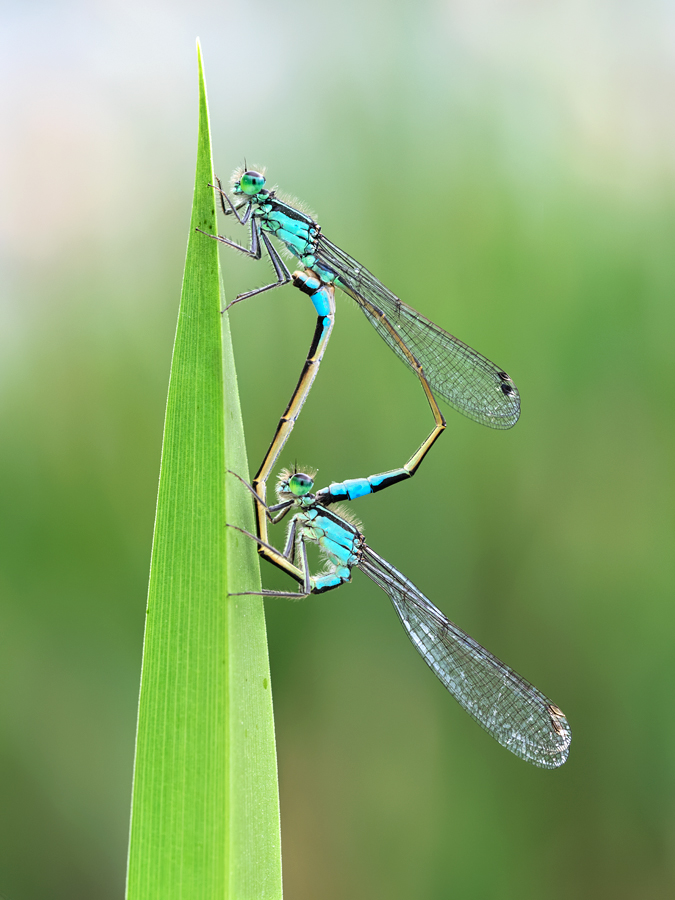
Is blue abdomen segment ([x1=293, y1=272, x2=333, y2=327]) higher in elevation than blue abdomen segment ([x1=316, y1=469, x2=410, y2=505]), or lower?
higher

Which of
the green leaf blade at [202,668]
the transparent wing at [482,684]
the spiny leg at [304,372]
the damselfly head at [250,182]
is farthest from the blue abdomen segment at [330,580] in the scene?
the damselfly head at [250,182]

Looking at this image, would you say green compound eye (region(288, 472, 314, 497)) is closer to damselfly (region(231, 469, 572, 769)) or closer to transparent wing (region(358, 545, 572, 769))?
damselfly (region(231, 469, 572, 769))

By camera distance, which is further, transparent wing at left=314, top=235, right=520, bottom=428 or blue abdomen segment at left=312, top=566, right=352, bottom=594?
transparent wing at left=314, top=235, right=520, bottom=428

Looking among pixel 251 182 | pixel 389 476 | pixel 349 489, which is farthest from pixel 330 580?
pixel 251 182

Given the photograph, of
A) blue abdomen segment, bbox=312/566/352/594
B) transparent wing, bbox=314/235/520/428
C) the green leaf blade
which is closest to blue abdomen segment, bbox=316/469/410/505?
blue abdomen segment, bbox=312/566/352/594

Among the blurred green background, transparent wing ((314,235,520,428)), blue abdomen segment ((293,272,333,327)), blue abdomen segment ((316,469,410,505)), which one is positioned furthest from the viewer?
the blurred green background

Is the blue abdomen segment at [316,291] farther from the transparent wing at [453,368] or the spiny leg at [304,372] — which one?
the transparent wing at [453,368]

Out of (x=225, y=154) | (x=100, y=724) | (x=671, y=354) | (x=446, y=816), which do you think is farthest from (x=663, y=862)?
(x=225, y=154)

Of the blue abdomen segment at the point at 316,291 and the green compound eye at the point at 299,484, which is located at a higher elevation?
the blue abdomen segment at the point at 316,291

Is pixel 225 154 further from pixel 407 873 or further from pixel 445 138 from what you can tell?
pixel 407 873
